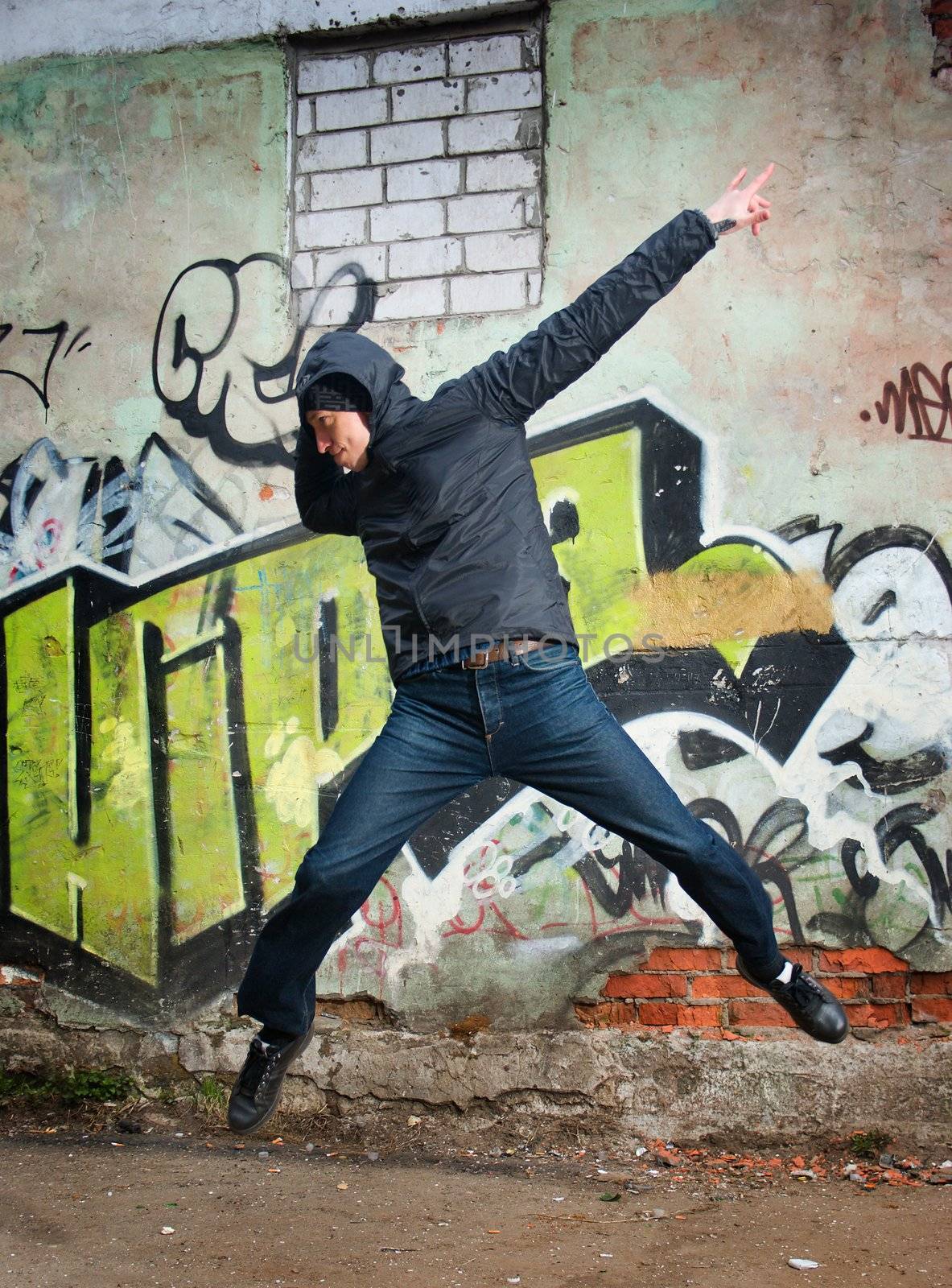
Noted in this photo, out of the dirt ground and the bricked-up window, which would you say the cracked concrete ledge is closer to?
the dirt ground

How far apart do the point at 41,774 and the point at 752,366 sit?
3083 mm

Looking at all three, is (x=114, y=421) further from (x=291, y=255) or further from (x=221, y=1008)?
(x=221, y=1008)

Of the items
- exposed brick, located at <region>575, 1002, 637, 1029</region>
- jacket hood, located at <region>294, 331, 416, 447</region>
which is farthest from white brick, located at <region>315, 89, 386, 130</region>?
exposed brick, located at <region>575, 1002, 637, 1029</region>

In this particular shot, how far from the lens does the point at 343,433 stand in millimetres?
2867

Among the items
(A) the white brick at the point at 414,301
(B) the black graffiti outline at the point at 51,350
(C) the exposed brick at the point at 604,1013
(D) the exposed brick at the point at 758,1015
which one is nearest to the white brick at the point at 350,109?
(A) the white brick at the point at 414,301

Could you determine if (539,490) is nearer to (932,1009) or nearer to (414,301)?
(414,301)

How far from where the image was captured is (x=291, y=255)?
175 inches

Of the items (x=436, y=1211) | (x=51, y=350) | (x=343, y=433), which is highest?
(x=51, y=350)

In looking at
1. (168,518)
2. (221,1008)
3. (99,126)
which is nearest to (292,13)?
(99,126)

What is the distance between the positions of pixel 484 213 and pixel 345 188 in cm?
55

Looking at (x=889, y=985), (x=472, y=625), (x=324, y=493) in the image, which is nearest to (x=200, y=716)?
(x=324, y=493)

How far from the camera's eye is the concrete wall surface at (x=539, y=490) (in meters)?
4.01

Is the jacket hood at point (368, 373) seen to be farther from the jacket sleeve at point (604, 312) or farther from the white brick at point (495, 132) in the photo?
the white brick at point (495, 132)

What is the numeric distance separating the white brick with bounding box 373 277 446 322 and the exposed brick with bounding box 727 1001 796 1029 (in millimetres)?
2685
